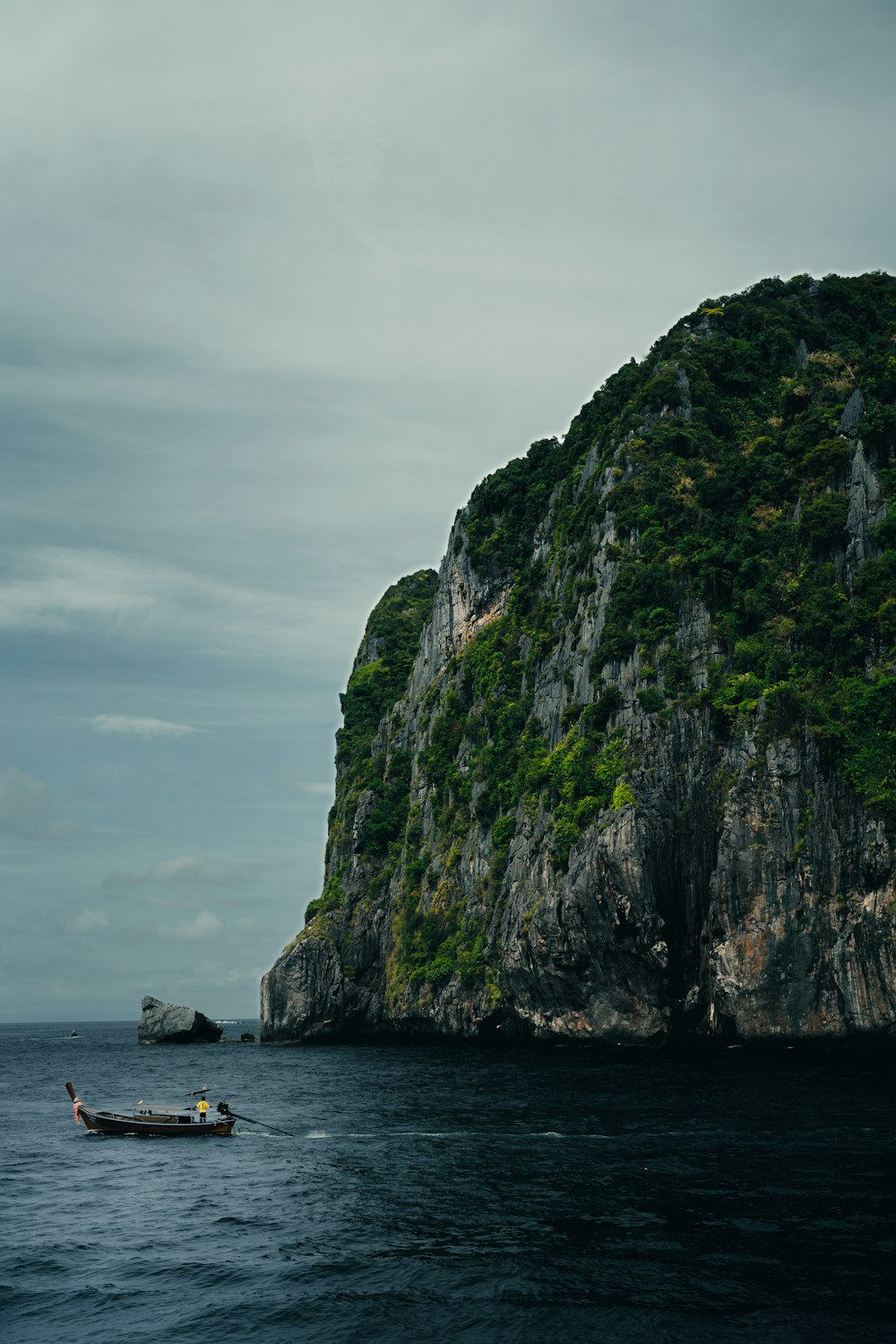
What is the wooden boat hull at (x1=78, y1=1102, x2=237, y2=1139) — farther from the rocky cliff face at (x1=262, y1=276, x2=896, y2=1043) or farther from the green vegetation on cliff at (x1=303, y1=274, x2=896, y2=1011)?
the green vegetation on cliff at (x1=303, y1=274, x2=896, y2=1011)

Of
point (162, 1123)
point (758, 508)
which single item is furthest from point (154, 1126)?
point (758, 508)

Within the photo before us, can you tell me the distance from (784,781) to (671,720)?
10.9 metres

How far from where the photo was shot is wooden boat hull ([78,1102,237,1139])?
48.7m

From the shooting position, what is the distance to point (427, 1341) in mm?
21594

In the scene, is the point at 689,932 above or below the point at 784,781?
below

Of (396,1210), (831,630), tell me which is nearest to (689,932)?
(831,630)

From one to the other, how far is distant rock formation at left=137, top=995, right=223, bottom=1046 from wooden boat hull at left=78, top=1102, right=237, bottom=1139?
3238 inches

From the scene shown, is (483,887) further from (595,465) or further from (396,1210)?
(396,1210)

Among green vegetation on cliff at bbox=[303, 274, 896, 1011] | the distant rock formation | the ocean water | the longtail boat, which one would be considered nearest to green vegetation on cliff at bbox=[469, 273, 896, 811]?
green vegetation on cliff at bbox=[303, 274, 896, 1011]

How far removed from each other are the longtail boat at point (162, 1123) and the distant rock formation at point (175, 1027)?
81.5m

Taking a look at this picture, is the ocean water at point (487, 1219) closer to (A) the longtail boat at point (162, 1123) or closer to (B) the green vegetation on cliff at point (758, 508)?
(A) the longtail boat at point (162, 1123)

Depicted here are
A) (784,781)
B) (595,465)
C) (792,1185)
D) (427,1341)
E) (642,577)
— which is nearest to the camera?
(427,1341)

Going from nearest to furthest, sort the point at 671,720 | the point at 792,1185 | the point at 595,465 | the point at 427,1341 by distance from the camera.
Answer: the point at 427,1341
the point at 792,1185
the point at 671,720
the point at 595,465

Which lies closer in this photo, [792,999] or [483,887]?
[792,999]
